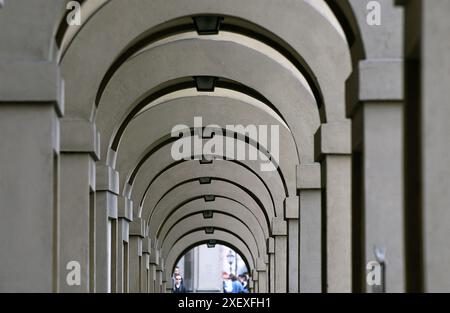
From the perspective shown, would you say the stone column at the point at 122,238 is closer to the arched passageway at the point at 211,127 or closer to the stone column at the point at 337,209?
the arched passageway at the point at 211,127

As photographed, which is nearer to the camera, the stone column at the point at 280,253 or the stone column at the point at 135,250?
the stone column at the point at 280,253

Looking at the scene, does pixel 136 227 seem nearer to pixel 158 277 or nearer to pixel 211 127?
pixel 211 127

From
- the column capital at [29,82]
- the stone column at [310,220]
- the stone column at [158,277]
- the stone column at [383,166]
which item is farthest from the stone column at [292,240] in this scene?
the stone column at [158,277]

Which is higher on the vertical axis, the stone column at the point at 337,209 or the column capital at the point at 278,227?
the column capital at the point at 278,227

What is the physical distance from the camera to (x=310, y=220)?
708 inches

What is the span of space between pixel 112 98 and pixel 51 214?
26.3 feet

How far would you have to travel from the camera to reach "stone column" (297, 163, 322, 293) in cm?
1791

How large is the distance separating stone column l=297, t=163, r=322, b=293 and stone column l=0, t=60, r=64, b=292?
739cm

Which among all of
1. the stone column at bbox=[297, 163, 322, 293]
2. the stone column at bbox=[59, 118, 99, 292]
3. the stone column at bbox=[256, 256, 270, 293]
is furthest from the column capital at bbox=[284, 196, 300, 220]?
the stone column at bbox=[256, 256, 270, 293]

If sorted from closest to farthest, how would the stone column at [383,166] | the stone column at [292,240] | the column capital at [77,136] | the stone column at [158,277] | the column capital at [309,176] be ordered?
the stone column at [383,166]
the column capital at [77,136]
the column capital at [309,176]
the stone column at [292,240]
the stone column at [158,277]

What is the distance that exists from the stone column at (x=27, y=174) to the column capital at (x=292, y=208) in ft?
36.6

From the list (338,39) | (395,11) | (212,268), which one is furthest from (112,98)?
(212,268)

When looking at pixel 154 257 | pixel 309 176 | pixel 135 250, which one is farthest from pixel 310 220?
pixel 154 257

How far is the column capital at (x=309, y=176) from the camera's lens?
17859 millimetres
